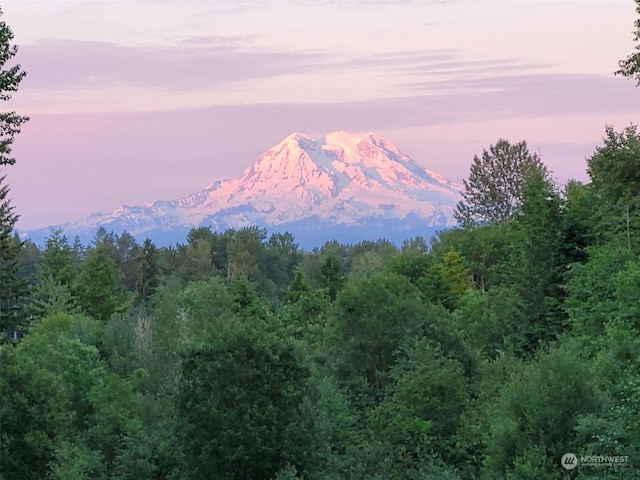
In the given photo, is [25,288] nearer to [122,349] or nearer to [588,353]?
[122,349]

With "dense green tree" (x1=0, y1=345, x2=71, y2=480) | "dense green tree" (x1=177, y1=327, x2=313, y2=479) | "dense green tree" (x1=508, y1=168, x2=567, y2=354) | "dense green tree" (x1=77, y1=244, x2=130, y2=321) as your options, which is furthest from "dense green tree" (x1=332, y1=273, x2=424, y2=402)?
"dense green tree" (x1=77, y1=244, x2=130, y2=321)

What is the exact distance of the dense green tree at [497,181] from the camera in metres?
87.6

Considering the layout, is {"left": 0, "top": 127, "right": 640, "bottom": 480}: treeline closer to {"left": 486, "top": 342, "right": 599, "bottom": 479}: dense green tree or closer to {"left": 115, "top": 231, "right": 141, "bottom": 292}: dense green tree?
{"left": 486, "top": 342, "right": 599, "bottom": 479}: dense green tree

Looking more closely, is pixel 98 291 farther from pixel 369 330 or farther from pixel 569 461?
pixel 569 461

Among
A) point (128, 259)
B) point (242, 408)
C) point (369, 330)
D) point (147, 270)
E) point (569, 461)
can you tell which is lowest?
point (569, 461)

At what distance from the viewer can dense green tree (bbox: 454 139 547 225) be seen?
8756cm

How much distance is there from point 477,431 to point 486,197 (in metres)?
58.3

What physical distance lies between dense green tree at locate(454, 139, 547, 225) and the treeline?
2759 centimetres

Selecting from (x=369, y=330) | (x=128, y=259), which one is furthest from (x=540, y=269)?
(x=128, y=259)

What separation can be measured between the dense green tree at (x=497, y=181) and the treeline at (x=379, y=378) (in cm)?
2759

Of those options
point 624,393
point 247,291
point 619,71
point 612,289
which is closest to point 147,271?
point 247,291

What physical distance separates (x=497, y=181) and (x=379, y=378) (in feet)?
161

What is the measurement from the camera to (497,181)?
88812 mm

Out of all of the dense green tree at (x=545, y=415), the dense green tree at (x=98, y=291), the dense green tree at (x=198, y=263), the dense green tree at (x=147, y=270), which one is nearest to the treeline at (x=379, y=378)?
the dense green tree at (x=545, y=415)
